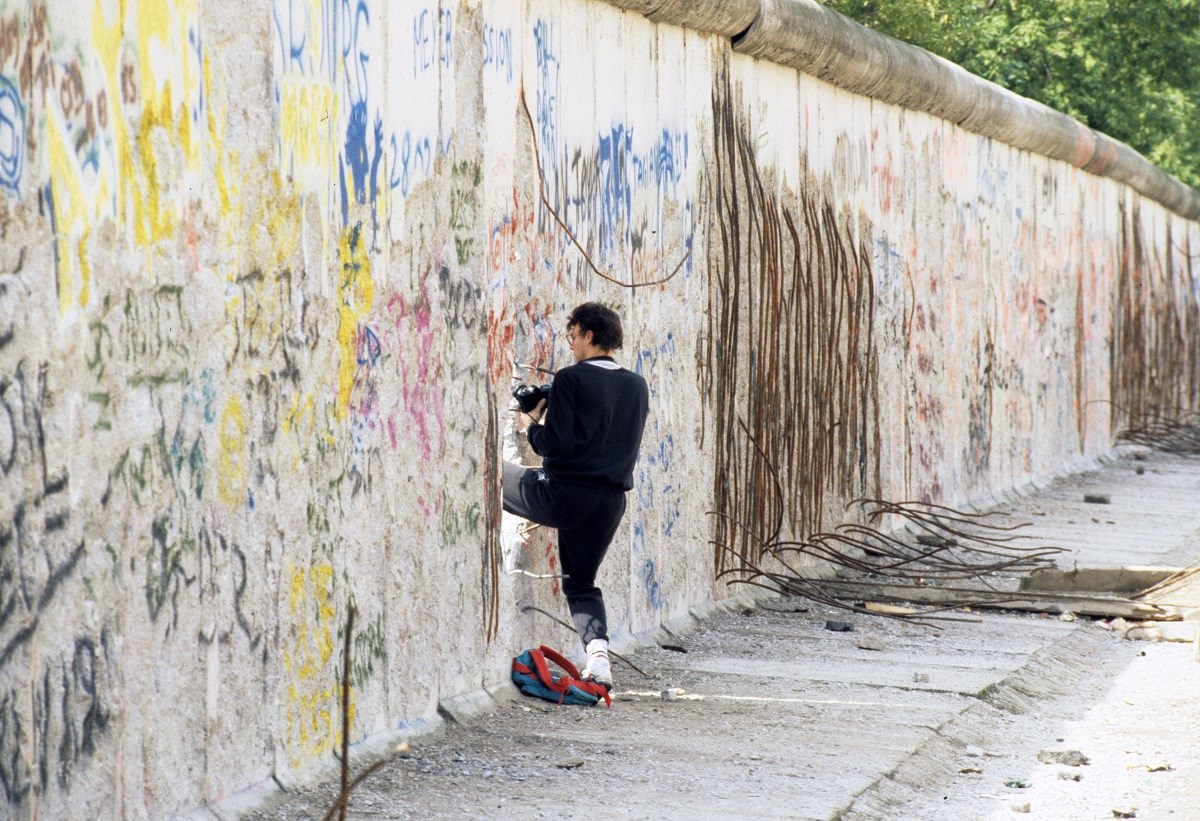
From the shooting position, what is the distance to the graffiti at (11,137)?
4.21 m

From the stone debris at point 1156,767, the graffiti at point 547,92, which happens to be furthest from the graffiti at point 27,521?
the stone debris at point 1156,767

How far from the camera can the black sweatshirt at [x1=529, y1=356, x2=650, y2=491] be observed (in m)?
7.08

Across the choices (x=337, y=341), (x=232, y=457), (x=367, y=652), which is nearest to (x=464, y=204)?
(x=337, y=341)

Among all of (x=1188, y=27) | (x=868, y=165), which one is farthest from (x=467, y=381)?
(x=1188, y=27)

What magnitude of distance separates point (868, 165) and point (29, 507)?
28.9ft

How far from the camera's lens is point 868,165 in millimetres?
12305

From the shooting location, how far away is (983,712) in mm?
7500

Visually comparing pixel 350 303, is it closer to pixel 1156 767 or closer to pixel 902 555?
pixel 1156 767

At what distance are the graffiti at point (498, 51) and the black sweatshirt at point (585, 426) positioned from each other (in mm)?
1218

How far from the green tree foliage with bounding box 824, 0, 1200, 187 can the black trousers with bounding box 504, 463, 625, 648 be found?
56.1 ft

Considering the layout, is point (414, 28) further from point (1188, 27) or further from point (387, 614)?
point (1188, 27)

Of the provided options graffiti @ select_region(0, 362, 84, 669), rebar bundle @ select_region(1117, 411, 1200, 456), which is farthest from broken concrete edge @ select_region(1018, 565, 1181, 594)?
rebar bundle @ select_region(1117, 411, 1200, 456)

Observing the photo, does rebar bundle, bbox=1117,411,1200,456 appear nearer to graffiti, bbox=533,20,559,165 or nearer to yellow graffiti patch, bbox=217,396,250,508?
graffiti, bbox=533,20,559,165

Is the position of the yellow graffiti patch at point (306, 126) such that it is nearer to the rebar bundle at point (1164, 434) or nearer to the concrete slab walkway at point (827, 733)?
the concrete slab walkway at point (827, 733)
